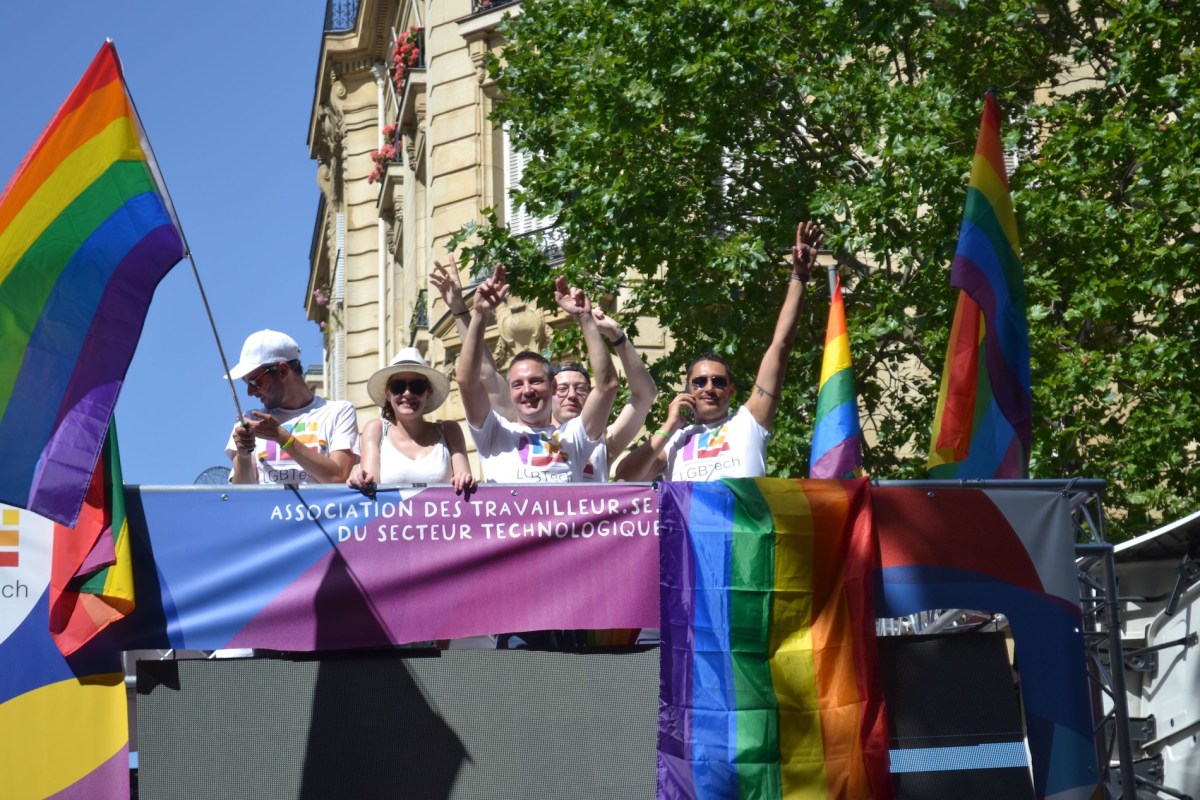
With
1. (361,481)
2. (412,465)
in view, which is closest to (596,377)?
(412,465)

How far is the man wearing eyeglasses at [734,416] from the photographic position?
7613mm

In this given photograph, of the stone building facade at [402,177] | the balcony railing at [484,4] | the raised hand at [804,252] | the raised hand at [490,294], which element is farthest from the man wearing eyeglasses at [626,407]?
the balcony railing at [484,4]

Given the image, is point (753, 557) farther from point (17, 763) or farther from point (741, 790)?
point (17, 763)

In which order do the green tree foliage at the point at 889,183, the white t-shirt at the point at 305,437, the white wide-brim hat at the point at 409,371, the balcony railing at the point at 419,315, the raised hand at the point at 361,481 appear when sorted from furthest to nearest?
the balcony railing at the point at 419,315 → the green tree foliage at the point at 889,183 → the white t-shirt at the point at 305,437 → the white wide-brim hat at the point at 409,371 → the raised hand at the point at 361,481

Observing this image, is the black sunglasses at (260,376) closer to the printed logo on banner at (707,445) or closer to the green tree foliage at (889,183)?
the printed logo on banner at (707,445)

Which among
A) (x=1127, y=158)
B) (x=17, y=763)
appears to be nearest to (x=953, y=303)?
(x=1127, y=158)

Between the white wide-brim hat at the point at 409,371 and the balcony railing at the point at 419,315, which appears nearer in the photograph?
the white wide-brim hat at the point at 409,371

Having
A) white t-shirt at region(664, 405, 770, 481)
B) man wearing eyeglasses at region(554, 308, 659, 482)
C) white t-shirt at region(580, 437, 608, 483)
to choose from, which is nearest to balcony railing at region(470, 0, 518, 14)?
man wearing eyeglasses at region(554, 308, 659, 482)

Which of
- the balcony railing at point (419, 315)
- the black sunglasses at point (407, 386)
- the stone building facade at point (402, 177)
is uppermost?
the stone building facade at point (402, 177)

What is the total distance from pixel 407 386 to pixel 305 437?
58cm

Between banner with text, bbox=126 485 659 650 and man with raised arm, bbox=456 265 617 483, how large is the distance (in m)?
0.69

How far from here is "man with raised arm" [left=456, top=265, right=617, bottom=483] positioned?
7.67m

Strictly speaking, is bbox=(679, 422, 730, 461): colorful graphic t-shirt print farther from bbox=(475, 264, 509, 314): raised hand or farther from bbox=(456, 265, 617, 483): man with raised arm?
bbox=(475, 264, 509, 314): raised hand

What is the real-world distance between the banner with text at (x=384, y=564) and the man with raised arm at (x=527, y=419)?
27.2 inches
